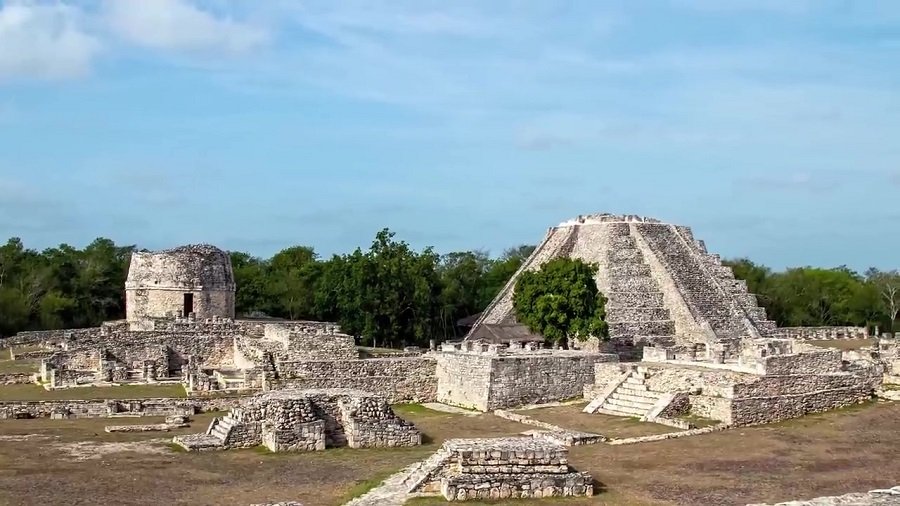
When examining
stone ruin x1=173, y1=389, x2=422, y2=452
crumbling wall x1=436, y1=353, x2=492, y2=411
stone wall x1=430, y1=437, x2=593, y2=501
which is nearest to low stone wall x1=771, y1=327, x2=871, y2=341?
crumbling wall x1=436, y1=353, x2=492, y2=411

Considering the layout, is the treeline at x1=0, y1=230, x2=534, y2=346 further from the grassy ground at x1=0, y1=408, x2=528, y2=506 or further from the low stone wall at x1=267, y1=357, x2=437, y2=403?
the grassy ground at x1=0, y1=408, x2=528, y2=506

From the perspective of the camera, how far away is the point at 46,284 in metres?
60.4

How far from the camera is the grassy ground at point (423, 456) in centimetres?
1647

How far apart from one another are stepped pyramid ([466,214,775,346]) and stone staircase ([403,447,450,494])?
90.0ft

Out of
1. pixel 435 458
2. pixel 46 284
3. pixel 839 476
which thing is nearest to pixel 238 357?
pixel 435 458

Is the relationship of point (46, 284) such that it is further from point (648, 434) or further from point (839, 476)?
point (839, 476)

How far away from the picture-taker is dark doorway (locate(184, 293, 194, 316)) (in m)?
42.1

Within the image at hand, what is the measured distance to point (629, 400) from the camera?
26.2 m

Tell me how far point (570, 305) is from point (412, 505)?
2302cm

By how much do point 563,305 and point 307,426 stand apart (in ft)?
58.6

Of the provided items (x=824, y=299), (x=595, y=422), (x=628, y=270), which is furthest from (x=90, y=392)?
(x=824, y=299)

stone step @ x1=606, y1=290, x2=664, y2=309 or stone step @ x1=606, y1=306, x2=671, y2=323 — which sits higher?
stone step @ x1=606, y1=290, x2=664, y2=309

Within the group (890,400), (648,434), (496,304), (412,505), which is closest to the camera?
(412,505)

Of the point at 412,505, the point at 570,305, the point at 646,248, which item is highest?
the point at 646,248
